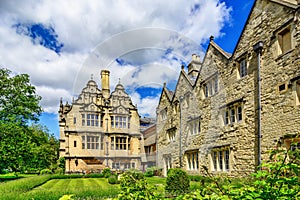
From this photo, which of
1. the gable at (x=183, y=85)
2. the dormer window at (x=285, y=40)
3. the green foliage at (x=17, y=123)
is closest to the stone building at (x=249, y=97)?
the dormer window at (x=285, y=40)

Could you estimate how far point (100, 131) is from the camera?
26.1 metres

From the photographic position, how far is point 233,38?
497 inches

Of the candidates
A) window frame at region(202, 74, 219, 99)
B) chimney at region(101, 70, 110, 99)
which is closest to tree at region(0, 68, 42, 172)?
chimney at region(101, 70, 110, 99)

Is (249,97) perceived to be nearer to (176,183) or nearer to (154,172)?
(176,183)

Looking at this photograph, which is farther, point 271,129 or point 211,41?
point 211,41

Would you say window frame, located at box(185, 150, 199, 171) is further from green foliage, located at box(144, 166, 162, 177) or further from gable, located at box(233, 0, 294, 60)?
gable, located at box(233, 0, 294, 60)

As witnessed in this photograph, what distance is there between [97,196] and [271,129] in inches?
303

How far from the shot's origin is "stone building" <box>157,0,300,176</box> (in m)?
8.92

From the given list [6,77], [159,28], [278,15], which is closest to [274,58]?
[278,15]

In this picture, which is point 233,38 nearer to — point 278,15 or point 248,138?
point 278,15

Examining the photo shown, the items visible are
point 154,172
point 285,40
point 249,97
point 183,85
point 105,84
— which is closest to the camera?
point 285,40

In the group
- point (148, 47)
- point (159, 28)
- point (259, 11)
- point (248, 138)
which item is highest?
point (259, 11)

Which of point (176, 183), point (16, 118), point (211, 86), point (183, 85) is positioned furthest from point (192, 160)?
point (16, 118)

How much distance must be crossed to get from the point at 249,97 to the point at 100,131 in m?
19.1
